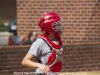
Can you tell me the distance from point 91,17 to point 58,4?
1.02m

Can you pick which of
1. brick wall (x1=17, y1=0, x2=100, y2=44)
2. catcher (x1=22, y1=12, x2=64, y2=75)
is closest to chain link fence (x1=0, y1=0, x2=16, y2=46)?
brick wall (x1=17, y1=0, x2=100, y2=44)

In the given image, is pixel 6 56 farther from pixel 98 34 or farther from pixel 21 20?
pixel 98 34

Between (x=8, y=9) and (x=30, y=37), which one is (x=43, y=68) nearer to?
(x=30, y=37)

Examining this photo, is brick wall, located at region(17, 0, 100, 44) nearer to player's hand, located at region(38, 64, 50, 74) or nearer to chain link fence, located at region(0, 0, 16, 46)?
chain link fence, located at region(0, 0, 16, 46)

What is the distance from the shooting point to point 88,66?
34.6 feet

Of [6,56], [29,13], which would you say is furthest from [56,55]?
[29,13]

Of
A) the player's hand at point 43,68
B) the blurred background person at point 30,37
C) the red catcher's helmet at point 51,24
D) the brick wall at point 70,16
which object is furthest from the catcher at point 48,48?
the brick wall at point 70,16

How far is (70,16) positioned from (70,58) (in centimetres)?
124

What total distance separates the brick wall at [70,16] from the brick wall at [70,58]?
464 millimetres

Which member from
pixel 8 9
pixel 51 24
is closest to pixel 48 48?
pixel 51 24

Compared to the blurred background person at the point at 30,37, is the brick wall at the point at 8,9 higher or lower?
higher

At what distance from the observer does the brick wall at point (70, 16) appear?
Answer: 10672 mm

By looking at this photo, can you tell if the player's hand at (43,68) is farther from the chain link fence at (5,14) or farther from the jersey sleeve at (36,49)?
the chain link fence at (5,14)

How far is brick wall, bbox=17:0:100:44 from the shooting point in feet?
35.0
